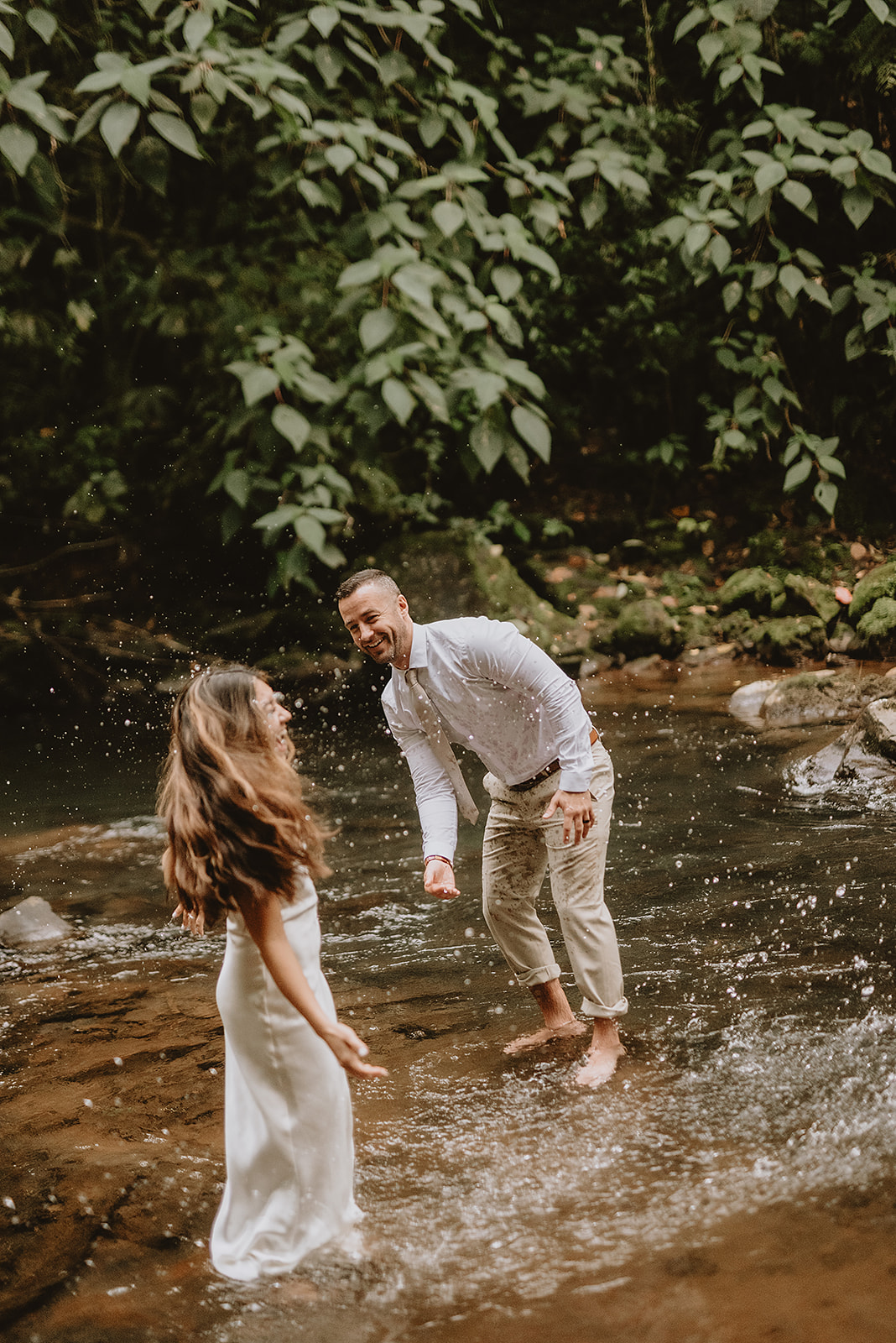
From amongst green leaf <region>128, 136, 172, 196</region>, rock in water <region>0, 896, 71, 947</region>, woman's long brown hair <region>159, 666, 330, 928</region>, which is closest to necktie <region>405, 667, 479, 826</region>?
woman's long brown hair <region>159, 666, 330, 928</region>

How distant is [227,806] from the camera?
227 centimetres

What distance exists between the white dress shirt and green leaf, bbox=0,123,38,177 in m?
3.92

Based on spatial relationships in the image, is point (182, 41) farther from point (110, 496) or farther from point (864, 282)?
point (864, 282)

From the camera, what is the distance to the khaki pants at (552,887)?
125 inches

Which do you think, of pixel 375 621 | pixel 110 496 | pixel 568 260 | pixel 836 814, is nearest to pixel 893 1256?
pixel 375 621

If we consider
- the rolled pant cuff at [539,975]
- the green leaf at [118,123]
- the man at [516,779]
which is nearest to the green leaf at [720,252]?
the green leaf at [118,123]

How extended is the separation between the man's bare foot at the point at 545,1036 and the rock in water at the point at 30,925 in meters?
2.05

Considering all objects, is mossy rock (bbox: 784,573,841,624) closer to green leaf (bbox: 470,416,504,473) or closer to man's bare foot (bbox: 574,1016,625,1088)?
green leaf (bbox: 470,416,504,473)

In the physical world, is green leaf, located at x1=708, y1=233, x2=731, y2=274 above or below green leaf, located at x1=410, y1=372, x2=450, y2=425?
above

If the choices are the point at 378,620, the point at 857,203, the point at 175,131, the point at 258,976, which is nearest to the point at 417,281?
the point at 175,131

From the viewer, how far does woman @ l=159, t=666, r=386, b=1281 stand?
225 cm

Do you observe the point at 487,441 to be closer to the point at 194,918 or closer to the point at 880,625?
the point at 880,625

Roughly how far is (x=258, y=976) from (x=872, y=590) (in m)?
6.35

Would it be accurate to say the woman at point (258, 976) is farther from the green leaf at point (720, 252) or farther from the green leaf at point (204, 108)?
the green leaf at point (720, 252)
